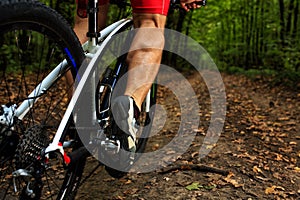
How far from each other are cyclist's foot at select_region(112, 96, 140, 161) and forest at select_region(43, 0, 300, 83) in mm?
11446

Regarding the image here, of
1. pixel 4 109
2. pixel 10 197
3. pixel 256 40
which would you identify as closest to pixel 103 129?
pixel 4 109

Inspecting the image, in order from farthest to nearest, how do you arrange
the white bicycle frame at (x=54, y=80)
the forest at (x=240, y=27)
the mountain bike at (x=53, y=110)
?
the forest at (x=240, y=27) < the white bicycle frame at (x=54, y=80) < the mountain bike at (x=53, y=110)

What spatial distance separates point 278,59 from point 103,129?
1145 cm

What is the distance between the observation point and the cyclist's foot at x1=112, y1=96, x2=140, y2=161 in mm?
2057

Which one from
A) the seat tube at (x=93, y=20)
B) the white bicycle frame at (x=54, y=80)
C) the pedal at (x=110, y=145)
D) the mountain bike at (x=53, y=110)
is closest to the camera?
the mountain bike at (x=53, y=110)

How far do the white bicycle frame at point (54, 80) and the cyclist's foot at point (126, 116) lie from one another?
0.25 metres

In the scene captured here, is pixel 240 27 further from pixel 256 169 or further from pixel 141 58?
pixel 141 58

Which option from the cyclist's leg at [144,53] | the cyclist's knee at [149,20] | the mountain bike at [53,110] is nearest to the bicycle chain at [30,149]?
the mountain bike at [53,110]

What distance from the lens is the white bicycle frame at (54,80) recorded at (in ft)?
5.72

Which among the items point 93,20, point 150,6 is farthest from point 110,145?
point 150,6

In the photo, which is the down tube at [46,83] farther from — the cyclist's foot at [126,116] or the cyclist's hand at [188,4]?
the cyclist's hand at [188,4]

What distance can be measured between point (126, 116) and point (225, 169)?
1236 mm

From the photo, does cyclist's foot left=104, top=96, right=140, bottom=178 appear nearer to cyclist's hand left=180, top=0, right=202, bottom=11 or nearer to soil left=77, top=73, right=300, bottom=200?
soil left=77, top=73, right=300, bottom=200

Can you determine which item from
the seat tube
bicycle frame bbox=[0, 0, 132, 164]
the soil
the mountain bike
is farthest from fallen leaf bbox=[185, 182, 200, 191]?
the seat tube
